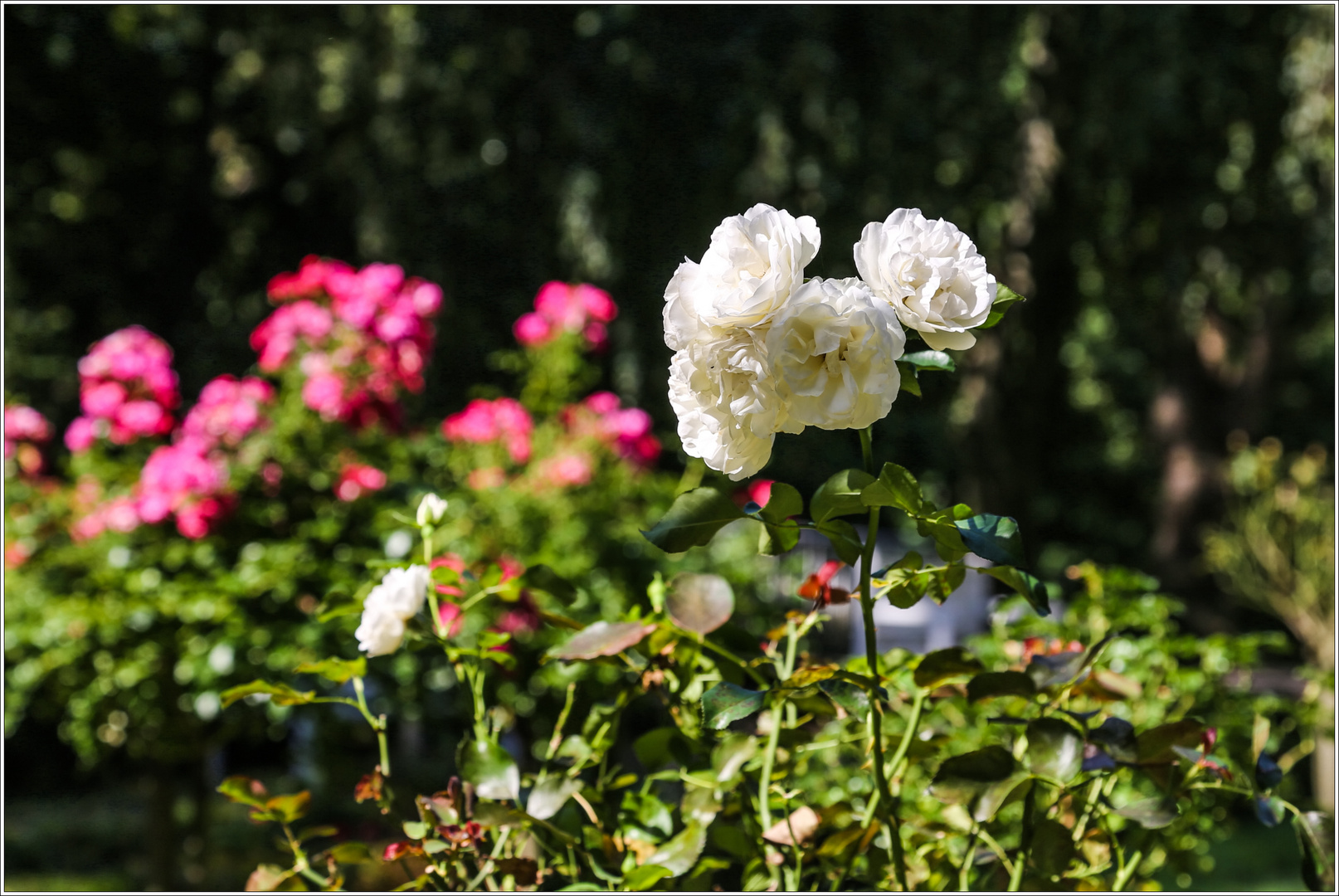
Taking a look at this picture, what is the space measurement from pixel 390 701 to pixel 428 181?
301 centimetres

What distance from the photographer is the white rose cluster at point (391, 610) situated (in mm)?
746

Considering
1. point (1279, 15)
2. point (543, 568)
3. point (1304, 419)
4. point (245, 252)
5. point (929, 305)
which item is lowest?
point (1304, 419)

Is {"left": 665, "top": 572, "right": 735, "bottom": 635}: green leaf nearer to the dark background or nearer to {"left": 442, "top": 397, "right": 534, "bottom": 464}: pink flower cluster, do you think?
{"left": 442, "top": 397, "right": 534, "bottom": 464}: pink flower cluster

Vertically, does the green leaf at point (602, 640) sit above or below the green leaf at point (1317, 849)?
above

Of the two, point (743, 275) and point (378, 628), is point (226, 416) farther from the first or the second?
point (743, 275)

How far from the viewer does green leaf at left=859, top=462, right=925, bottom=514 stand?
556mm

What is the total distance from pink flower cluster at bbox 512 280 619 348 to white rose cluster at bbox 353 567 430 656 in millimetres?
1959

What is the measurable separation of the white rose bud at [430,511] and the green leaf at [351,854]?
9.0 inches

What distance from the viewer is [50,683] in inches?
83.4

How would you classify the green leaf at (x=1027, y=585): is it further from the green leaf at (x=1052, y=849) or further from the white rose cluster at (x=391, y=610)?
the white rose cluster at (x=391, y=610)

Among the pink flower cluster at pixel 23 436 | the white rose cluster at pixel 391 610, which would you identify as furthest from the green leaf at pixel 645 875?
the pink flower cluster at pixel 23 436

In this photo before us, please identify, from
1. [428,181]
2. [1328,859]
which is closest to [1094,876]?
[1328,859]

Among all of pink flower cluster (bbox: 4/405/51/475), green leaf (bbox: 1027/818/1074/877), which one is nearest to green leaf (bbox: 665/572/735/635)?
green leaf (bbox: 1027/818/1074/877)

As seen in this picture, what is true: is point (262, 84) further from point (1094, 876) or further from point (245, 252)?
point (1094, 876)
